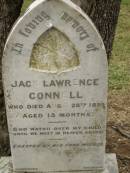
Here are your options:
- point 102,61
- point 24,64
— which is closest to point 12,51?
point 24,64

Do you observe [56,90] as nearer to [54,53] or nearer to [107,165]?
[54,53]

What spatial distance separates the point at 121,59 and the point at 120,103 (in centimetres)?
215

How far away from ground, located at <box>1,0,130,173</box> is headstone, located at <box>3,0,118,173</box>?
63.1 inches

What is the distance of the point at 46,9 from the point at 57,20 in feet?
0.35

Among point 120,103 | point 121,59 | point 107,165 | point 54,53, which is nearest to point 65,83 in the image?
point 54,53

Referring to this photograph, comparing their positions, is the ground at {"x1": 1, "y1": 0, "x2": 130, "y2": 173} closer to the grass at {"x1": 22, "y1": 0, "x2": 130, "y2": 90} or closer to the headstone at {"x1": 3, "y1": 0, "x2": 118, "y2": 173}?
the grass at {"x1": 22, "y1": 0, "x2": 130, "y2": 90}

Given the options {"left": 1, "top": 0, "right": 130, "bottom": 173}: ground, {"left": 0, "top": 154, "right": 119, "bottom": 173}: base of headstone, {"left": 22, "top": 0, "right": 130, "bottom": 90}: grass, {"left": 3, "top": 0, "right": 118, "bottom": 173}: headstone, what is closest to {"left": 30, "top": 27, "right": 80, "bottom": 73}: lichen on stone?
{"left": 3, "top": 0, "right": 118, "bottom": 173}: headstone

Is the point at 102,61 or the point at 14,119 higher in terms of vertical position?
the point at 102,61

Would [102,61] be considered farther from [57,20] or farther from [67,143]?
[67,143]

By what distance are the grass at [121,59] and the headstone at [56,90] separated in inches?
155

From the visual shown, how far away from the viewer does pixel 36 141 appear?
4016 mm

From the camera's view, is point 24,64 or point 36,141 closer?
point 24,64

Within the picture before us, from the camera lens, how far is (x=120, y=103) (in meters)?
7.42

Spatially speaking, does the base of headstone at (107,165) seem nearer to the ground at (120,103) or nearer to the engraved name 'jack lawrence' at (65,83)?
the engraved name 'jack lawrence' at (65,83)
